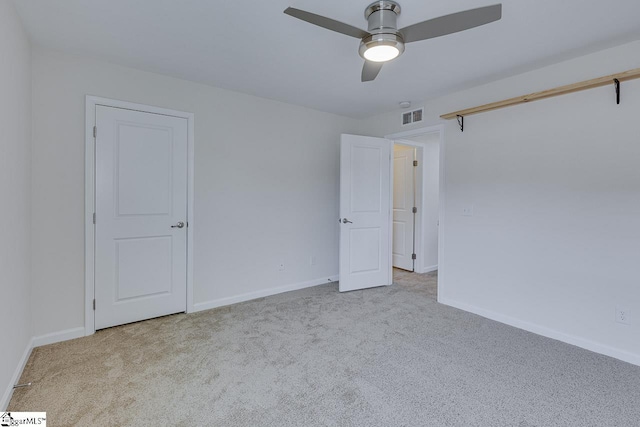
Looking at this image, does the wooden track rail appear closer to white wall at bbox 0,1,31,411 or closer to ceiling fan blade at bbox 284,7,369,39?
ceiling fan blade at bbox 284,7,369,39

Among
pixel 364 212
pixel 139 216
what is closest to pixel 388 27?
pixel 364 212

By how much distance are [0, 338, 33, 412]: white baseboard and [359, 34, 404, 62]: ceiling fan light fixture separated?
2922mm

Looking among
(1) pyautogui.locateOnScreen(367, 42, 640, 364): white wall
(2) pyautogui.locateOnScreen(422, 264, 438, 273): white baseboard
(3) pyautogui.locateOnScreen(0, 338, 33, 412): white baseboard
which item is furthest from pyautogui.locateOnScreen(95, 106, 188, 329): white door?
(2) pyautogui.locateOnScreen(422, 264, 438, 273): white baseboard

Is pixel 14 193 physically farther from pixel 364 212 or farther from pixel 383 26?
pixel 364 212

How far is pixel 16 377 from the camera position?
6.48ft

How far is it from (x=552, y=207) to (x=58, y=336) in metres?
4.38

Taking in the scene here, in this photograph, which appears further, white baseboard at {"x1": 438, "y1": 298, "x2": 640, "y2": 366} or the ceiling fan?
white baseboard at {"x1": 438, "y1": 298, "x2": 640, "y2": 366}

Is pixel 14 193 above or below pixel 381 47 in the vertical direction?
below

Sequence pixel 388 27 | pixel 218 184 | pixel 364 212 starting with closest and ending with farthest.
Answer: pixel 388 27 < pixel 218 184 < pixel 364 212

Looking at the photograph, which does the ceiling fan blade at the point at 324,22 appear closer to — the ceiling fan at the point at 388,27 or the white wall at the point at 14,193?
the ceiling fan at the point at 388,27

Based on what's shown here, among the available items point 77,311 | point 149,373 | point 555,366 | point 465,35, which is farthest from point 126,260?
point 555,366

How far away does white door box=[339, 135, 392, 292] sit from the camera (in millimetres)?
3934

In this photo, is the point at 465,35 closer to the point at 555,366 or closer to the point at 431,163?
the point at 555,366

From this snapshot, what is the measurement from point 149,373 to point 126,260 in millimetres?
1209
